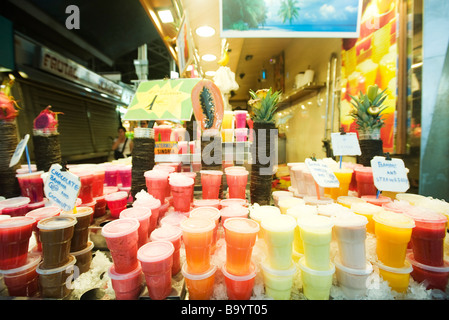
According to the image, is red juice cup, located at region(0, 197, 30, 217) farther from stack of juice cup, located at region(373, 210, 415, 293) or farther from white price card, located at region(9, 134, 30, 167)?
stack of juice cup, located at region(373, 210, 415, 293)

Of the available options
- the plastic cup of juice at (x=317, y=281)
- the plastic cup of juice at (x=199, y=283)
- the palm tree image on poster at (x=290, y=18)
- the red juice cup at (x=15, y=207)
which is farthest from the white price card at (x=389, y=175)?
the red juice cup at (x=15, y=207)

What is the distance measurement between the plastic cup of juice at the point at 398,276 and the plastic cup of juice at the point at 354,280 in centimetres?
11

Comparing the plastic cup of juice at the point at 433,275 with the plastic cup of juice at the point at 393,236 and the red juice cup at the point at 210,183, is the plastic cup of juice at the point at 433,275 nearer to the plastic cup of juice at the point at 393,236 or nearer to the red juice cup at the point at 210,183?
the plastic cup of juice at the point at 393,236

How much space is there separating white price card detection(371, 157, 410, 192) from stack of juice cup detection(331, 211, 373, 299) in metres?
0.51

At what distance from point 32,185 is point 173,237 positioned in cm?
135

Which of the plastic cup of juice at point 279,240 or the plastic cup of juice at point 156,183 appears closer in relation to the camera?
the plastic cup of juice at point 279,240

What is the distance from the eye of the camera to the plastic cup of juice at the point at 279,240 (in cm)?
94

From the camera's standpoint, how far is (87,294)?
1.00m

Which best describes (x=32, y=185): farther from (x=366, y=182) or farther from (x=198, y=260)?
(x=366, y=182)

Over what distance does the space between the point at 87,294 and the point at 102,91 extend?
7.48 metres

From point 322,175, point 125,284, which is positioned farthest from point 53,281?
point 322,175

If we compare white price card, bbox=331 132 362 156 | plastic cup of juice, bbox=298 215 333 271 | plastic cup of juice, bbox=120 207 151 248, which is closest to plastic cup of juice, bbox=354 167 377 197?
white price card, bbox=331 132 362 156

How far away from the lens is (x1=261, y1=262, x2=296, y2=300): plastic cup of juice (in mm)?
962
